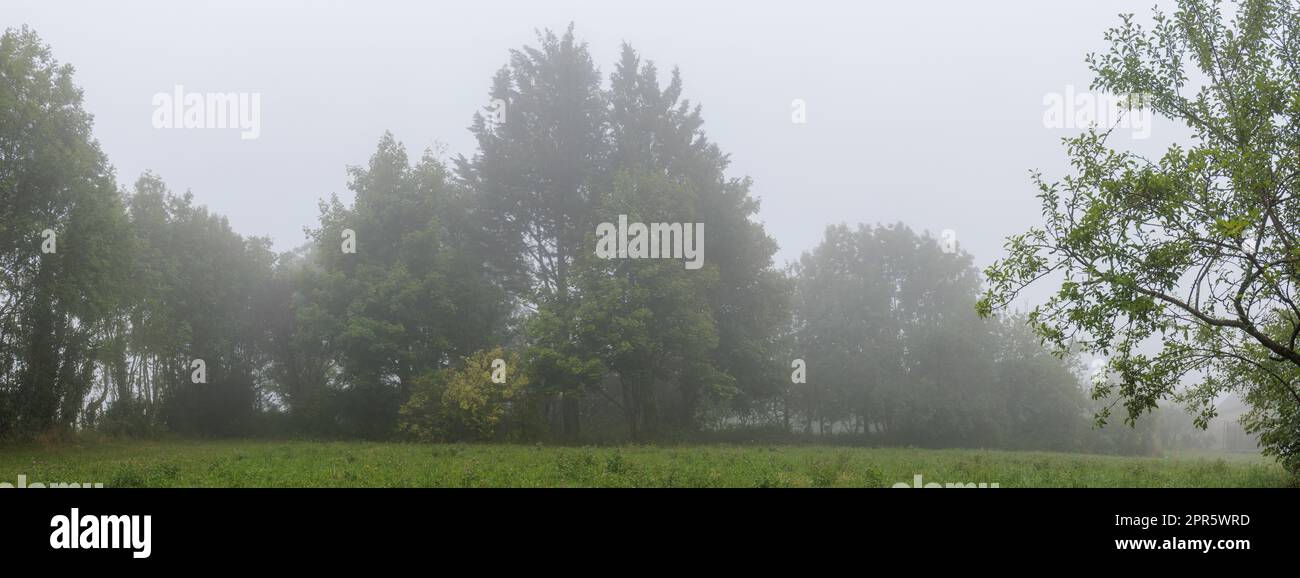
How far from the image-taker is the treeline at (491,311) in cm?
3038

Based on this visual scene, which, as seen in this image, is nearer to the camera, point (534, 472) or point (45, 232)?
point (534, 472)

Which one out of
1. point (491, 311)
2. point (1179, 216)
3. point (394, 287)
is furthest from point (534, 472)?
point (491, 311)

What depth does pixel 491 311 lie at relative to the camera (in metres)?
41.9

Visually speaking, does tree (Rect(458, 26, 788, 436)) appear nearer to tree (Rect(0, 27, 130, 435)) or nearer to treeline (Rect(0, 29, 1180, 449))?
treeline (Rect(0, 29, 1180, 449))

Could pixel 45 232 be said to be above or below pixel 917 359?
above

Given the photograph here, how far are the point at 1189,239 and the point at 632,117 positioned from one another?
35.6 m

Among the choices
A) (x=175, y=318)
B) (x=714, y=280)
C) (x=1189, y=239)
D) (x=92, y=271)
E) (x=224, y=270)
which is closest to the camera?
(x=1189, y=239)

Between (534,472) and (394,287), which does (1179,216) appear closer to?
(534,472)

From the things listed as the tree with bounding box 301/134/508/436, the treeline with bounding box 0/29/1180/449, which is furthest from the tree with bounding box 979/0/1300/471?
the tree with bounding box 301/134/508/436

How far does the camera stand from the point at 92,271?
96.0 feet

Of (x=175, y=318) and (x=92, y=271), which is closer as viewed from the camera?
(x=92, y=271)
